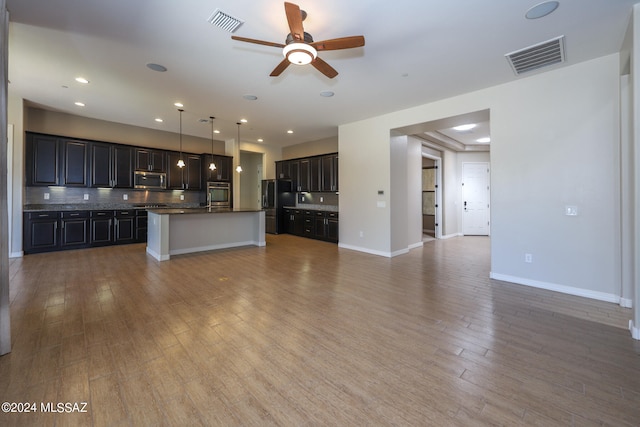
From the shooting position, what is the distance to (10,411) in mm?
1559

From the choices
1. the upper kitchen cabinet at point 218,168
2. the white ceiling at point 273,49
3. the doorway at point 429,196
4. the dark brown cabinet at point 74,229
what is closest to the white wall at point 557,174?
the white ceiling at point 273,49

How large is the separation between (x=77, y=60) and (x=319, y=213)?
5.74 meters

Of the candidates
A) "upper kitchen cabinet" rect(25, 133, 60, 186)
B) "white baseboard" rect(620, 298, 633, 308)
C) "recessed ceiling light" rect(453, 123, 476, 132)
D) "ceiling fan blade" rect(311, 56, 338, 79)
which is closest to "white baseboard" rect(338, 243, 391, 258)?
"white baseboard" rect(620, 298, 633, 308)

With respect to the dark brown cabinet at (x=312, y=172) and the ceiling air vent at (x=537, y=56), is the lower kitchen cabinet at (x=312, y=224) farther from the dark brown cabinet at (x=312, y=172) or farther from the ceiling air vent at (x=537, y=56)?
the ceiling air vent at (x=537, y=56)

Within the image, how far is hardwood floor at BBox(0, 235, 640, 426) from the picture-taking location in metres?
1.60

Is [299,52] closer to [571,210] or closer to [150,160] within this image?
[571,210]

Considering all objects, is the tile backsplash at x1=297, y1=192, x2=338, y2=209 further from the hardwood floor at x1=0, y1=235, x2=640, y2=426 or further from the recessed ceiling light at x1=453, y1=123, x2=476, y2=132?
the hardwood floor at x1=0, y1=235, x2=640, y2=426

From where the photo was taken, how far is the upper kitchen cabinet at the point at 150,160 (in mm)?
6983

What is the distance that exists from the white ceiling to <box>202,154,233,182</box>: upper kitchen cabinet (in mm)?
2739

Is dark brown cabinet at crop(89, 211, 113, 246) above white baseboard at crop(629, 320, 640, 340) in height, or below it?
above

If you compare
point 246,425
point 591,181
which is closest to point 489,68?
point 591,181

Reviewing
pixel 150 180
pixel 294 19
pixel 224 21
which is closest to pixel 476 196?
pixel 294 19

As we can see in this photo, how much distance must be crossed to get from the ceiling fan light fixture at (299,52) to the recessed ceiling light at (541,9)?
210 cm

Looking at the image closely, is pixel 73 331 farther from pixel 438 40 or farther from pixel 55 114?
pixel 55 114
